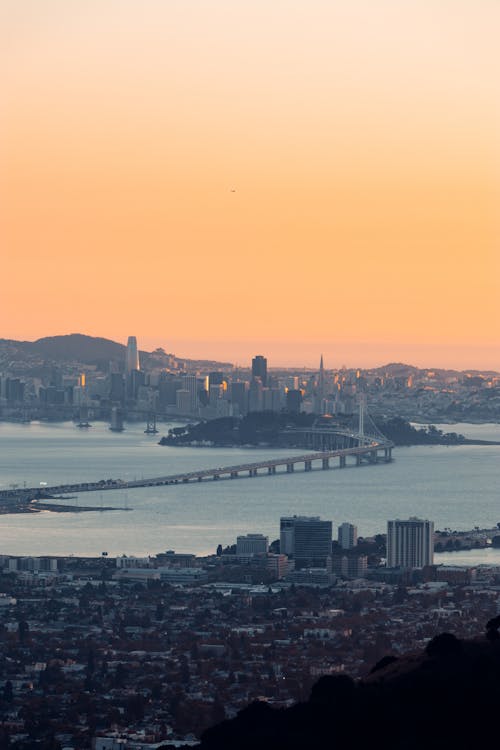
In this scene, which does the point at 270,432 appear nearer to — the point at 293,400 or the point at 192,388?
the point at 293,400

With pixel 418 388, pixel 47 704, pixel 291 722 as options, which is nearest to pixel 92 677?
pixel 47 704

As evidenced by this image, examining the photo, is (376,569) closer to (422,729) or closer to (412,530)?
(412,530)

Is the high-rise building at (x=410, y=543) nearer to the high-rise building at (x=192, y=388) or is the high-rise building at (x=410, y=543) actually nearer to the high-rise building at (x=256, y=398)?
the high-rise building at (x=256, y=398)

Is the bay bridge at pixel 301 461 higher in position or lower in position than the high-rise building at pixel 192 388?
lower

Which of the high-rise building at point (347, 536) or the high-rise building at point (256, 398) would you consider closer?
the high-rise building at point (347, 536)

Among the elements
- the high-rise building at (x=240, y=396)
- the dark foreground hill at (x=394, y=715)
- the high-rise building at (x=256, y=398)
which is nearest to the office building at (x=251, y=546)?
the dark foreground hill at (x=394, y=715)

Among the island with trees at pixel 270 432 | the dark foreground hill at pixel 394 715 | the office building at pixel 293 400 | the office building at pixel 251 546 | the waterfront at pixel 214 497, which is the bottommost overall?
the dark foreground hill at pixel 394 715

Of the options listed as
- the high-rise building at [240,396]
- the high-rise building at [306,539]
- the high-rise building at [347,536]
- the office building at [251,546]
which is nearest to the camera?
the office building at [251,546]
